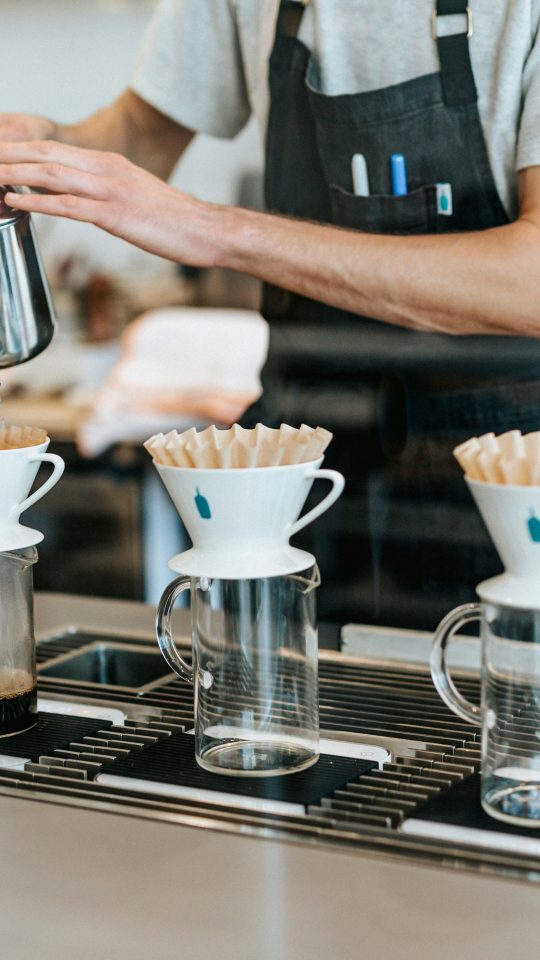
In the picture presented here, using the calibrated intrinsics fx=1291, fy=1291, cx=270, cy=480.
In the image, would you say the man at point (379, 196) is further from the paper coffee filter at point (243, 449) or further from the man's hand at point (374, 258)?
the paper coffee filter at point (243, 449)

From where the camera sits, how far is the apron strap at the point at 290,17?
5.67 feet

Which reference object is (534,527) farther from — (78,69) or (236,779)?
(78,69)

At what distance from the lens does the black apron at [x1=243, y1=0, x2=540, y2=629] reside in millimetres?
1667

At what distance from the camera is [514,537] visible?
72 centimetres

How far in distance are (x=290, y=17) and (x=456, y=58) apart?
26cm

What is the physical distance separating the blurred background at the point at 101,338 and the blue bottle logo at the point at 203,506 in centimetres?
210

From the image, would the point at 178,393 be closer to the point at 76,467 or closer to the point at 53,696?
the point at 76,467

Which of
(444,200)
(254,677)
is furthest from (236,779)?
(444,200)

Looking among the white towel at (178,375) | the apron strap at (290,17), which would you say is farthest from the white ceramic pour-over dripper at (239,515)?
the white towel at (178,375)

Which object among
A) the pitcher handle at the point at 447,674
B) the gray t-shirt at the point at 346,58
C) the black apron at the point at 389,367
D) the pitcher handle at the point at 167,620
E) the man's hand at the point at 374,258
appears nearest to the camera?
the pitcher handle at the point at 447,674

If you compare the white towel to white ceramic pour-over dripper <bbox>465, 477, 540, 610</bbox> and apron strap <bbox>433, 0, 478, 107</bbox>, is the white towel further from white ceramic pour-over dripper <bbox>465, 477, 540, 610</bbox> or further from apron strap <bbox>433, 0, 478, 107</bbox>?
white ceramic pour-over dripper <bbox>465, 477, 540, 610</bbox>

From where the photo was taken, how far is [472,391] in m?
1.91

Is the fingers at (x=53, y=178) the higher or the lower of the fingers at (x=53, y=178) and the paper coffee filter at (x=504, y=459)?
the higher

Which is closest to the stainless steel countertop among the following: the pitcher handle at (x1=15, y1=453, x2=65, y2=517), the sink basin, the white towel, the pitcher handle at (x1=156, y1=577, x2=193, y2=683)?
the pitcher handle at (x1=156, y1=577, x2=193, y2=683)
